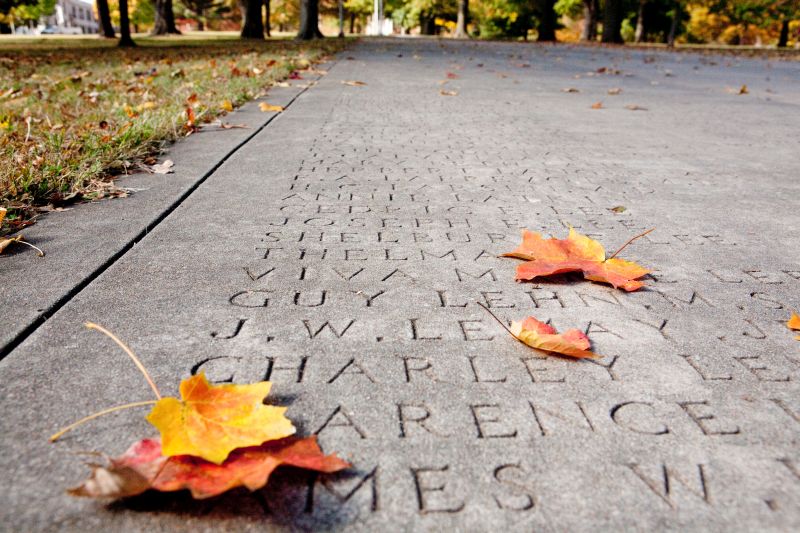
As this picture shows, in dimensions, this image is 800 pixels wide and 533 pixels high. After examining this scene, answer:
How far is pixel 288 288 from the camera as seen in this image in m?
2.33

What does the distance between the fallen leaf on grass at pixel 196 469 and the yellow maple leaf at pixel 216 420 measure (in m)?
0.03

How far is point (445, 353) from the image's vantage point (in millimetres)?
1919

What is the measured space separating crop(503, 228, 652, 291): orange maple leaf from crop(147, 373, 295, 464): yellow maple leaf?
4.09ft

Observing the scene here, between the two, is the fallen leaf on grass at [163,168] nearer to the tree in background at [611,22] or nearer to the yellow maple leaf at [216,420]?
the yellow maple leaf at [216,420]

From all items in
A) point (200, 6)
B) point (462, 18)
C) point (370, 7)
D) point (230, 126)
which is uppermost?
point (370, 7)

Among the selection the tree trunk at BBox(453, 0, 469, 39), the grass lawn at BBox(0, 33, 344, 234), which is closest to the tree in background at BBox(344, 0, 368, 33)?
the tree trunk at BBox(453, 0, 469, 39)

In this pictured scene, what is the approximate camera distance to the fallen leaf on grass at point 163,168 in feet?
12.6

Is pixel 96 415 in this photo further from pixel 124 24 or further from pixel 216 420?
pixel 124 24

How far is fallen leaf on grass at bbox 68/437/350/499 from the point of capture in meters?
1.25

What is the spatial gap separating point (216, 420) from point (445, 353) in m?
0.72

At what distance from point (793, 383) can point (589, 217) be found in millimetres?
1571

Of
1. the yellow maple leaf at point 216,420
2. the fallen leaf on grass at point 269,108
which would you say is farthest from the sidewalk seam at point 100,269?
the fallen leaf on grass at point 269,108

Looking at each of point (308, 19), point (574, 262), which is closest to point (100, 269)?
point (574, 262)

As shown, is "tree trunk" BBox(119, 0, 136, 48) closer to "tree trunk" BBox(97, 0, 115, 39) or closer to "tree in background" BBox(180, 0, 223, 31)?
"tree trunk" BBox(97, 0, 115, 39)
